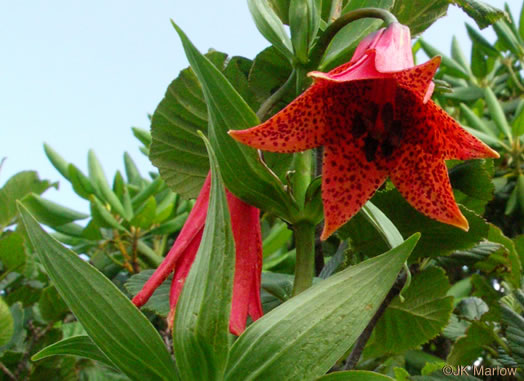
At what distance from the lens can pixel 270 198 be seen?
70 centimetres

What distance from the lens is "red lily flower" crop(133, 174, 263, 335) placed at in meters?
0.69

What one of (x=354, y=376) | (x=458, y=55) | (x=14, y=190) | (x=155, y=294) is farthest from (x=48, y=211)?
(x=458, y=55)

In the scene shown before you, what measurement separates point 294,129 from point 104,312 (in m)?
0.27

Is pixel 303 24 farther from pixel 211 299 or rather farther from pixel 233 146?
pixel 211 299

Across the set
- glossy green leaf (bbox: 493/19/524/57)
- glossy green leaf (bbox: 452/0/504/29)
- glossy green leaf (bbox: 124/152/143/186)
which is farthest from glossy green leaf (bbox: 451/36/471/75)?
glossy green leaf (bbox: 452/0/504/29)

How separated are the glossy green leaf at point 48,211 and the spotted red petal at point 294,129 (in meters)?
0.95

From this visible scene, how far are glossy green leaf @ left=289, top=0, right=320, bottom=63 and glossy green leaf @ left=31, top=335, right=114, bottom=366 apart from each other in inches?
15.2

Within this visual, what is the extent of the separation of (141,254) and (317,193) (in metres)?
0.97

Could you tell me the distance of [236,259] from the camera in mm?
706

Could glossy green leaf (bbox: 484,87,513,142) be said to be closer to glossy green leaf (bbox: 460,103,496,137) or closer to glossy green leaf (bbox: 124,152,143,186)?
glossy green leaf (bbox: 460,103,496,137)

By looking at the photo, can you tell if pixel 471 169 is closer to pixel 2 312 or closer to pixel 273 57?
pixel 273 57

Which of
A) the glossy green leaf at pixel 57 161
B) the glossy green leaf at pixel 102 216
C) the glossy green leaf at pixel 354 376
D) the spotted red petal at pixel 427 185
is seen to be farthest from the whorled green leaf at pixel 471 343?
the glossy green leaf at pixel 57 161

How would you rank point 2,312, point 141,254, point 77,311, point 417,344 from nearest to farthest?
point 77,311 < point 417,344 < point 2,312 < point 141,254

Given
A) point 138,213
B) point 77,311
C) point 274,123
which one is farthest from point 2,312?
point 274,123
